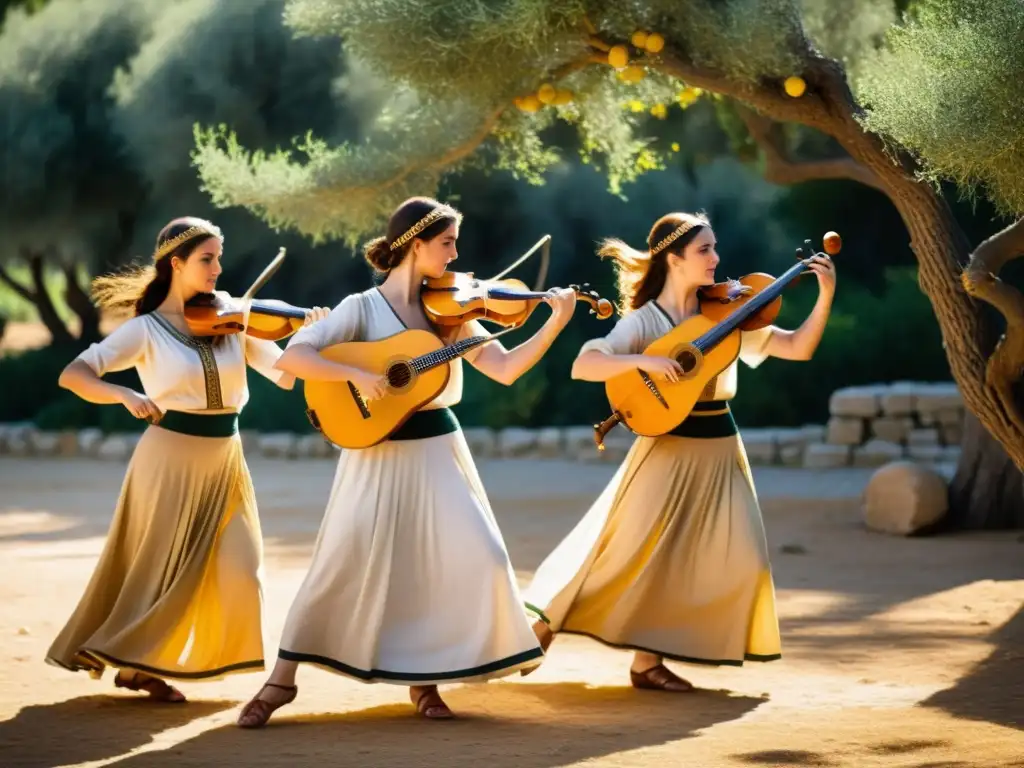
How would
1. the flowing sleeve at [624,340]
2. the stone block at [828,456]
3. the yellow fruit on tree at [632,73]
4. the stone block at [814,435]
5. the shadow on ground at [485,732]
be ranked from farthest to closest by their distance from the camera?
the stone block at [814,435]
the stone block at [828,456]
the yellow fruit on tree at [632,73]
the flowing sleeve at [624,340]
the shadow on ground at [485,732]

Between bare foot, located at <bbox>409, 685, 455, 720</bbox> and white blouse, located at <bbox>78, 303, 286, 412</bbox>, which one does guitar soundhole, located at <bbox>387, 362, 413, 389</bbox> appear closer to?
white blouse, located at <bbox>78, 303, 286, 412</bbox>

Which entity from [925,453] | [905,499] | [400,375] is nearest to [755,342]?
[400,375]

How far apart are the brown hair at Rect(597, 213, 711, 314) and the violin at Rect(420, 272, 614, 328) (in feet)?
2.52

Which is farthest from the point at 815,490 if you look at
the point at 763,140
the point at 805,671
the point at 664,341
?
the point at 664,341

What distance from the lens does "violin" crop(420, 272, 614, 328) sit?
556cm

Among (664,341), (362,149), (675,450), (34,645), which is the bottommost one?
(34,645)

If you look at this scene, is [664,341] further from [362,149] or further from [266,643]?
[362,149]

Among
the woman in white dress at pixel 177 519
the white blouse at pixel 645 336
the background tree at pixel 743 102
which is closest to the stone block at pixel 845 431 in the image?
the background tree at pixel 743 102

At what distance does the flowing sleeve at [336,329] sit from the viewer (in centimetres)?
552

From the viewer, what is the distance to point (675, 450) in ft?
20.3

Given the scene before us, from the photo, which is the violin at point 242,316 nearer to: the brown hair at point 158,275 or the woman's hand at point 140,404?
the brown hair at point 158,275

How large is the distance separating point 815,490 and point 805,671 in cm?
616

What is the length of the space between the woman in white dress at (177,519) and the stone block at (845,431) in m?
8.64

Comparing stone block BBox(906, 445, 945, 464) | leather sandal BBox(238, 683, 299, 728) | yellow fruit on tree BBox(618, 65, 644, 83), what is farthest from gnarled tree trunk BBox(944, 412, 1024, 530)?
leather sandal BBox(238, 683, 299, 728)
